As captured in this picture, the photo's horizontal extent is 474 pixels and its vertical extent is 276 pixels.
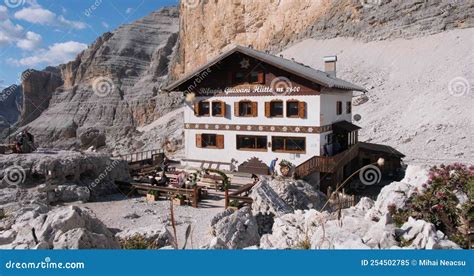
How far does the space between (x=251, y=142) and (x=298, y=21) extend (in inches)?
→ 2183

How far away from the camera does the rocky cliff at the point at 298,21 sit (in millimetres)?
55469

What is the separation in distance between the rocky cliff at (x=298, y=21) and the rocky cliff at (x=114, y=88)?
49.1 feet

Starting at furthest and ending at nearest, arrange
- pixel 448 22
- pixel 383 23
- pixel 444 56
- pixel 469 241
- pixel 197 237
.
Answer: pixel 383 23 < pixel 448 22 < pixel 444 56 < pixel 197 237 < pixel 469 241

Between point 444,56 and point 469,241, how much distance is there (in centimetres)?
4482

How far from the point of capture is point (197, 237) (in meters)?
13.5

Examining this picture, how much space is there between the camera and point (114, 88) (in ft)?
357

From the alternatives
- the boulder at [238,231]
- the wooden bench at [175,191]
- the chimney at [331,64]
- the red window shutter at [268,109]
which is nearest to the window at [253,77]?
the red window shutter at [268,109]

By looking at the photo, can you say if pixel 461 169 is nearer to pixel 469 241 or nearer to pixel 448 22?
pixel 469 241

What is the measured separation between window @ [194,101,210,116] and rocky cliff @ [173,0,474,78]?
43.9m

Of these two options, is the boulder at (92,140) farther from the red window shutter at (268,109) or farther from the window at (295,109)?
the window at (295,109)

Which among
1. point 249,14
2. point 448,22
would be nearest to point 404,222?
→ point 448,22

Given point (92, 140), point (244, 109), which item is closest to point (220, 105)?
point (244, 109)

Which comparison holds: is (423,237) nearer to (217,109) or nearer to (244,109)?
(244,109)

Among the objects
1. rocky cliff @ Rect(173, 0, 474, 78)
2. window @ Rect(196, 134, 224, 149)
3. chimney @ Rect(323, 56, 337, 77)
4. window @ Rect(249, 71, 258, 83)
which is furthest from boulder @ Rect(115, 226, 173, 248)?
rocky cliff @ Rect(173, 0, 474, 78)
